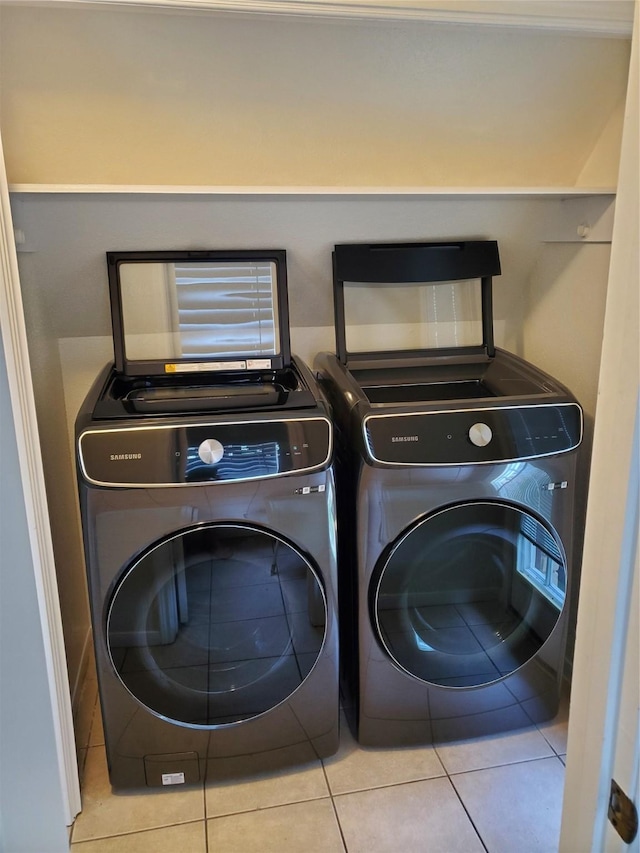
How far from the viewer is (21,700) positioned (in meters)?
1.34

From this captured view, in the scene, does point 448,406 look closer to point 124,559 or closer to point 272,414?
point 272,414

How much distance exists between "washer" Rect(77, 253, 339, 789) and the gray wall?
0.15 m

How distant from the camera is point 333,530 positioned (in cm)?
152

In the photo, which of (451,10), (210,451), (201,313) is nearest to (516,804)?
(210,451)

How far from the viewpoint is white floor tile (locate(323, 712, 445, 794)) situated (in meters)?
1.65

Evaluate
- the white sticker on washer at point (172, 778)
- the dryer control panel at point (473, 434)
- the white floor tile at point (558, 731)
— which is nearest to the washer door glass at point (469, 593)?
the dryer control panel at point (473, 434)

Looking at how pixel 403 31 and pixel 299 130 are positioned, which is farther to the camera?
pixel 299 130

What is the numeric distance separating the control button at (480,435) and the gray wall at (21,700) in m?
0.96

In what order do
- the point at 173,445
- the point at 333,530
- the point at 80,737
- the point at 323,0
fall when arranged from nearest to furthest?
the point at 323,0
the point at 173,445
the point at 333,530
the point at 80,737

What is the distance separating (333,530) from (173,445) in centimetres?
41

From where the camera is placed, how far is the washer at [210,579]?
1.41 m

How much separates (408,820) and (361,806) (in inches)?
4.5

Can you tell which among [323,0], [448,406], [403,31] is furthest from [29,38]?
[448,406]

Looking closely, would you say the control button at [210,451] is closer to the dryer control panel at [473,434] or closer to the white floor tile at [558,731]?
the dryer control panel at [473,434]
